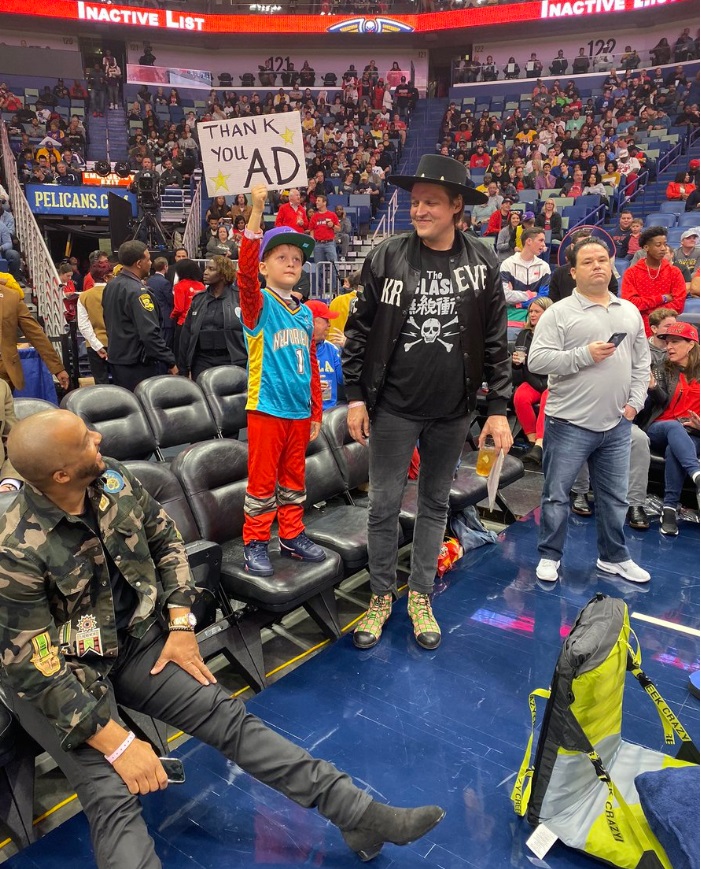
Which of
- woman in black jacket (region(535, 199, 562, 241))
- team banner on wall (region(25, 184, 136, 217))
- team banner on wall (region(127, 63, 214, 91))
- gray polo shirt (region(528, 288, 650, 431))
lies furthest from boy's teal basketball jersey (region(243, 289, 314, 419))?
team banner on wall (region(127, 63, 214, 91))

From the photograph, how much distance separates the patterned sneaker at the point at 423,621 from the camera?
2.81m

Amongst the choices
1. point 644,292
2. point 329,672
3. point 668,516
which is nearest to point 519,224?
point 644,292

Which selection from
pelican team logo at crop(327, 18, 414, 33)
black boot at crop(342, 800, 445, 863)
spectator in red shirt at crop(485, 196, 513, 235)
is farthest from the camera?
pelican team logo at crop(327, 18, 414, 33)

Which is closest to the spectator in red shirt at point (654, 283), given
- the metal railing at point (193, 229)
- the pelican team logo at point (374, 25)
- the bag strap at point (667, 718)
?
the bag strap at point (667, 718)

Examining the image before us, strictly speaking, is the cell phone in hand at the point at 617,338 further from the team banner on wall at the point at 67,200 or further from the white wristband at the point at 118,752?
the team banner on wall at the point at 67,200

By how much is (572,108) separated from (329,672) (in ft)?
58.4

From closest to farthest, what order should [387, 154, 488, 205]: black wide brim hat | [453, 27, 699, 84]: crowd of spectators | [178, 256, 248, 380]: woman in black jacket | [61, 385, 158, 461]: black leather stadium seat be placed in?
1. [387, 154, 488, 205]: black wide brim hat
2. [61, 385, 158, 461]: black leather stadium seat
3. [178, 256, 248, 380]: woman in black jacket
4. [453, 27, 699, 84]: crowd of spectators

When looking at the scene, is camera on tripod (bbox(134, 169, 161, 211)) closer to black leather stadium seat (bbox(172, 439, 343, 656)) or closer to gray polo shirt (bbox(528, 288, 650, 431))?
black leather stadium seat (bbox(172, 439, 343, 656))

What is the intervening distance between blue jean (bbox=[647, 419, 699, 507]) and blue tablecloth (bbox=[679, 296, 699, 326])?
217 centimetres

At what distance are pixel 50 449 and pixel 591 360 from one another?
2326 millimetres

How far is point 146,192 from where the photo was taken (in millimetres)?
12531

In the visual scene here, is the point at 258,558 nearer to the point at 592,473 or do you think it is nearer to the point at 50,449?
the point at 50,449

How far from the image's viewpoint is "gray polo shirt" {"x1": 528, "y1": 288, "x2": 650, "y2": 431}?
309 cm

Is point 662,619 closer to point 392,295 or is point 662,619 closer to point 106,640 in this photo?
point 392,295
